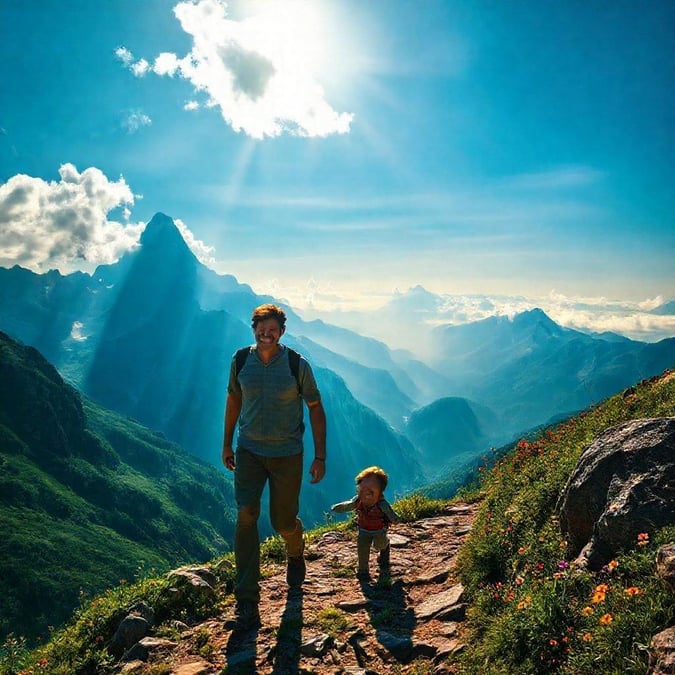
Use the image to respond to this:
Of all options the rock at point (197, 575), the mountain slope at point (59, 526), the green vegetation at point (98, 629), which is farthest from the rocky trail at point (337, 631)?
the mountain slope at point (59, 526)

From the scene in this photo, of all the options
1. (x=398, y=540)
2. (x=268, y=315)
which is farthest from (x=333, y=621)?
(x=268, y=315)

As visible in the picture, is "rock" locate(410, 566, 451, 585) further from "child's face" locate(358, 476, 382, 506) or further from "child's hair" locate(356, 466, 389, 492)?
"child's hair" locate(356, 466, 389, 492)

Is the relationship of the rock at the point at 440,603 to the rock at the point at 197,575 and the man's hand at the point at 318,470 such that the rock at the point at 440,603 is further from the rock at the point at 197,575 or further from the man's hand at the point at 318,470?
the rock at the point at 197,575

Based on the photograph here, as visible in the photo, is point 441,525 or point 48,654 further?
point 441,525

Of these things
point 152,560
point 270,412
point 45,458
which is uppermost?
point 270,412

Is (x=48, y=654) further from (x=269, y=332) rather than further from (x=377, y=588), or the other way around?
(x=269, y=332)

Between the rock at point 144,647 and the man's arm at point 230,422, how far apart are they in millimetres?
2468

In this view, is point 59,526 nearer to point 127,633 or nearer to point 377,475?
point 127,633

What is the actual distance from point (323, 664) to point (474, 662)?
74.0 inches

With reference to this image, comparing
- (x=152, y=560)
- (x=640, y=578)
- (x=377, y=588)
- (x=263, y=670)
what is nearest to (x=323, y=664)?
(x=263, y=670)

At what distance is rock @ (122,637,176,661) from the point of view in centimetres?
605

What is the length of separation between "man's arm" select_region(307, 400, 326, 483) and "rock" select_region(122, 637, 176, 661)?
9.52ft

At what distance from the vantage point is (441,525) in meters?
11.1

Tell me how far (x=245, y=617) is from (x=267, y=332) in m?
4.09
